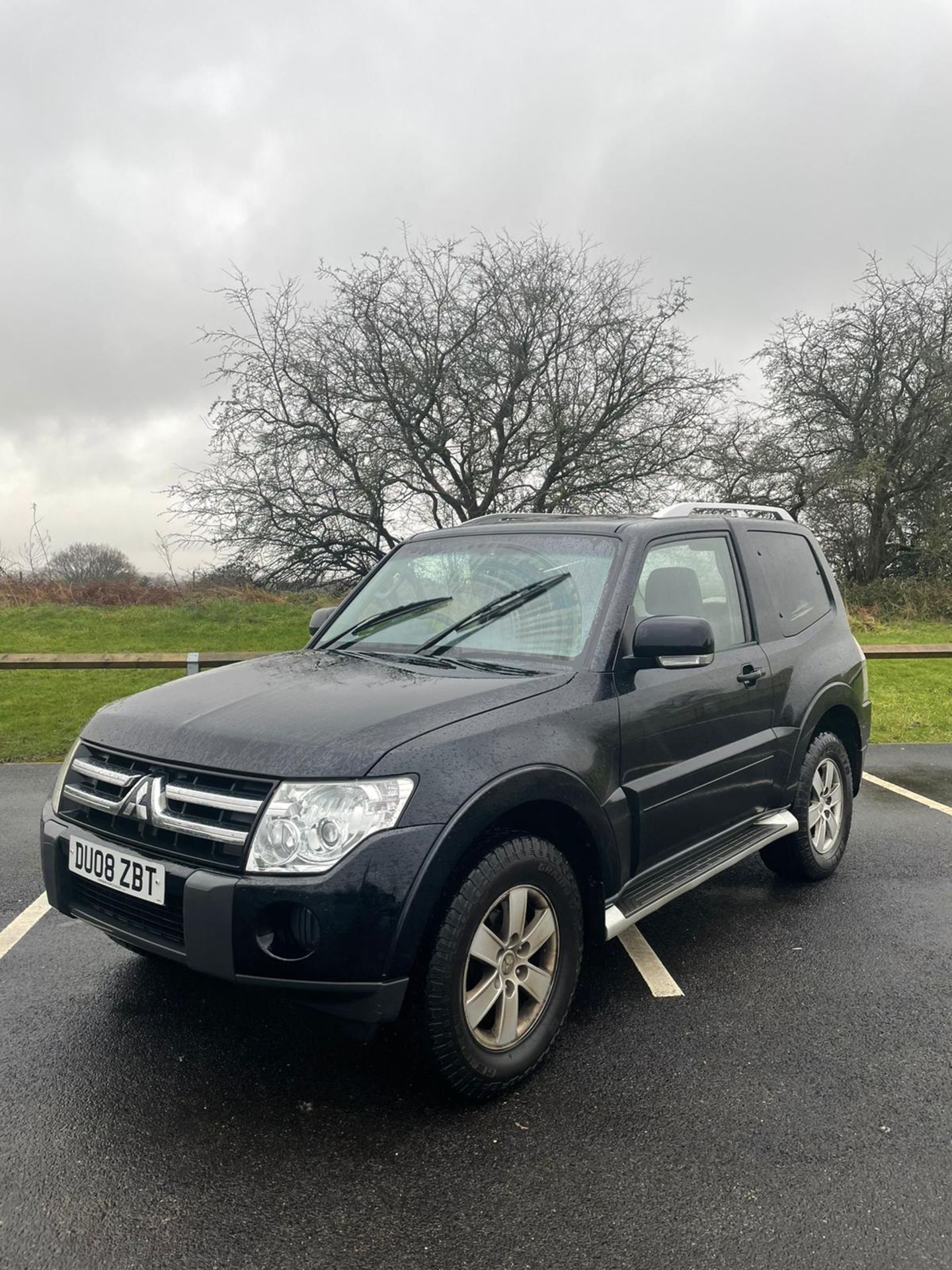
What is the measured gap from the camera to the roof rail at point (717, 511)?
4.42 m

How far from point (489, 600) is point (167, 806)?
1.59 meters

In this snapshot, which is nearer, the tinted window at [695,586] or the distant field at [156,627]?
the tinted window at [695,586]

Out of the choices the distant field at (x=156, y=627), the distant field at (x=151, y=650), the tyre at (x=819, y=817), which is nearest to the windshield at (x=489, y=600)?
the tyre at (x=819, y=817)

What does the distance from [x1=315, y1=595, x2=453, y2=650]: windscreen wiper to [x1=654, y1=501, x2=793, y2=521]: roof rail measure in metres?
1.12

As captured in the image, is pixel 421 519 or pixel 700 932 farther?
pixel 421 519

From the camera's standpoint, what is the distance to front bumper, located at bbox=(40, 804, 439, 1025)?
252cm

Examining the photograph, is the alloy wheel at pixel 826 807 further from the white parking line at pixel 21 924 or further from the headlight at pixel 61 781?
the white parking line at pixel 21 924

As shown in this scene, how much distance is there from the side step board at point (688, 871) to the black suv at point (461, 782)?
1cm

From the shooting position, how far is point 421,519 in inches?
752

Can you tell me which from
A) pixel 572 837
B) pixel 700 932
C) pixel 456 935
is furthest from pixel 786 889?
pixel 456 935

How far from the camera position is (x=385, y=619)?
4.14 meters

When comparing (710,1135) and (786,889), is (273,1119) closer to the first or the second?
(710,1135)

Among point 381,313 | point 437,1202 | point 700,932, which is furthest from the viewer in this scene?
point 381,313

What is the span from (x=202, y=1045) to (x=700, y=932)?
2.34 metres
